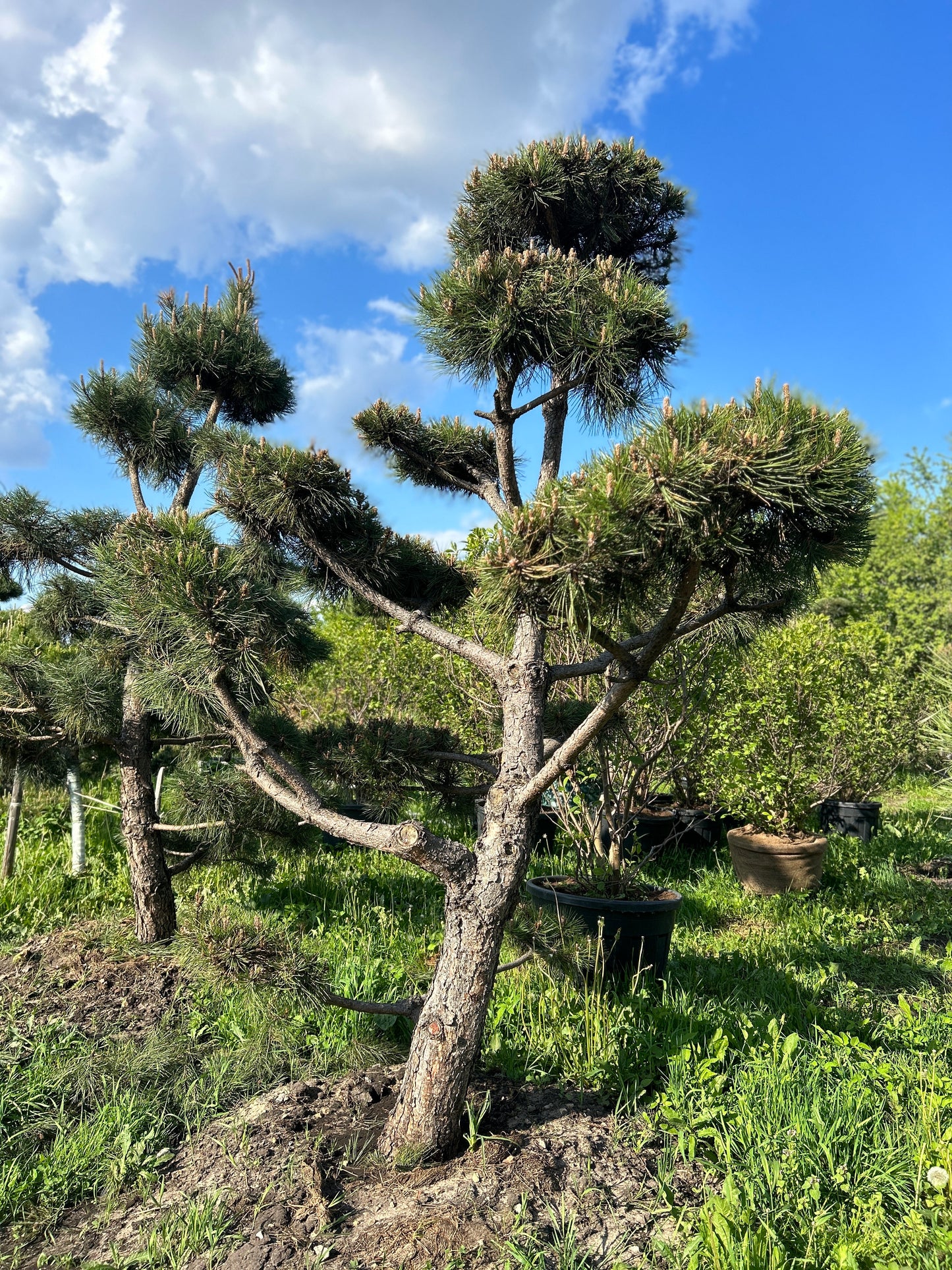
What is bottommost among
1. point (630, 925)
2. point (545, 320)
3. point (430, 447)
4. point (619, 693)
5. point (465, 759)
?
point (630, 925)

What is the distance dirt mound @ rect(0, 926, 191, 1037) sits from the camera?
133 inches

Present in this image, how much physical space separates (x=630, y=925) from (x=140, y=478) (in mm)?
3357

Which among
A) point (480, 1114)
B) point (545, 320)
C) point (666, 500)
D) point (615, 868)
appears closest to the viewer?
point (666, 500)

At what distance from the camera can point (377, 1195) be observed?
223 centimetres

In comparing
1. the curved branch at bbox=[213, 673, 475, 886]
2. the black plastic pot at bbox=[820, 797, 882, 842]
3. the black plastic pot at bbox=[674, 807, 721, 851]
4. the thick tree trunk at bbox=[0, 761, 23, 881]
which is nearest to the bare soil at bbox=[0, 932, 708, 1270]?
the curved branch at bbox=[213, 673, 475, 886]

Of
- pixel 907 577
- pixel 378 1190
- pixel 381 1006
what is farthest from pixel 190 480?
pixel 907 577

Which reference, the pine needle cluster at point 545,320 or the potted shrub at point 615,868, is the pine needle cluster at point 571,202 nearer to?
the pine needle cluster at point 545,320

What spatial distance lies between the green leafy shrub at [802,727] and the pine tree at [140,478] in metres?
3.56

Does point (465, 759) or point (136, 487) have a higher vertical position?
point (136, 487)

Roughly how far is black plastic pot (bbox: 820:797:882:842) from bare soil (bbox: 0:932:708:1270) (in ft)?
18.3

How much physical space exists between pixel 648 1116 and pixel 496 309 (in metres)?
2.69

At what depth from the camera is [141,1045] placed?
3.12 metres

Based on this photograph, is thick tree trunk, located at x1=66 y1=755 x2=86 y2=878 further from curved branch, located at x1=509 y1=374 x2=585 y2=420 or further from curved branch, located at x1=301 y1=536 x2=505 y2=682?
curved branch, located at x1=509 y1=374 x2=585 y2=420

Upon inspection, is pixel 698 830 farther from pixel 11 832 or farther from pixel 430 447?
pixel 11 832
